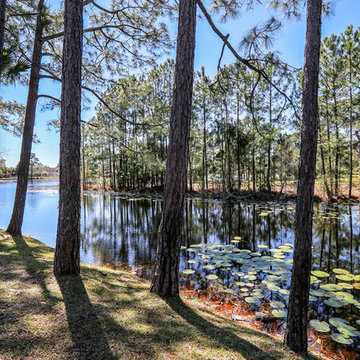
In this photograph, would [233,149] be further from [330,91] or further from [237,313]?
[237,313]

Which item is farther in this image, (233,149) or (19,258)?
(233,149)

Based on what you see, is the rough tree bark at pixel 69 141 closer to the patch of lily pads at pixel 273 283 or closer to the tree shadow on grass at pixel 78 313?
the tree shadow on grass at pixel 78 313

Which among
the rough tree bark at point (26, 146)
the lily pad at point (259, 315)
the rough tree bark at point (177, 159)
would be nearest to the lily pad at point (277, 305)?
the lily pad at point (259, 315)

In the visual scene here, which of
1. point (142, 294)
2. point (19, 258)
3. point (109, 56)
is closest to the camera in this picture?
point (142, 294)

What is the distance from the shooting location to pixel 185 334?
1.99 meters

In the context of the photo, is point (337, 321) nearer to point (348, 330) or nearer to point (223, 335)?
point (348, 330)

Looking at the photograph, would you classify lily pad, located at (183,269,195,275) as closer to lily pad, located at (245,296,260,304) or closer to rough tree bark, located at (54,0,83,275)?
lily pad, located at (245,296,260,304)

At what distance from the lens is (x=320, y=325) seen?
2.72 metres

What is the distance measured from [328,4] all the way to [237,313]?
4.33 m

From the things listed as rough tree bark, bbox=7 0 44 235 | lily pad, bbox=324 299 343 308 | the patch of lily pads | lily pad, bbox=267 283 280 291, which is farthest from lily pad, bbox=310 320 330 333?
rough tree bark, bbox=7 0 44 235

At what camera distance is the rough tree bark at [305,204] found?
2.07 m

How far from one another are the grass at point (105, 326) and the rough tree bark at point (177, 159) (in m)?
0.38

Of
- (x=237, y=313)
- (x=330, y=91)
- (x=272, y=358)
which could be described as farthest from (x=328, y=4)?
(x=330, y=91)

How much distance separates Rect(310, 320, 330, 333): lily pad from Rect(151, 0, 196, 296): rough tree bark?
1.74 meters
